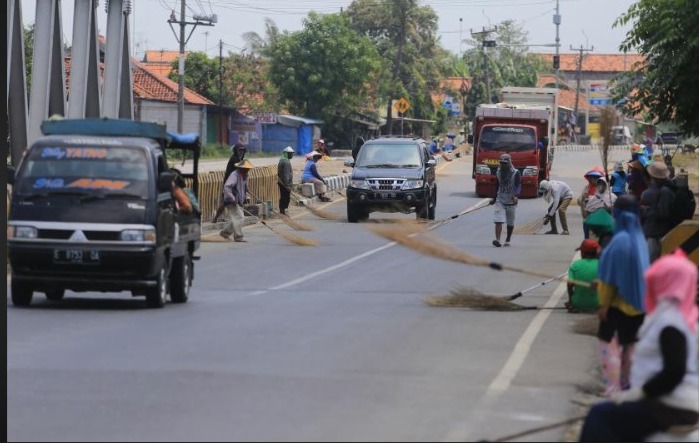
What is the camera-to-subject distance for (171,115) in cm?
8256

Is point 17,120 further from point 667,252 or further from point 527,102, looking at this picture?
point 527,102

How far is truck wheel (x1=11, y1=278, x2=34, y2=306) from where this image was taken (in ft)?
55.4

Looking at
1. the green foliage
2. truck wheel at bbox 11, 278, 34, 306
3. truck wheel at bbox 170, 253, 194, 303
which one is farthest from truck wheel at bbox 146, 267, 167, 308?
the green foliage

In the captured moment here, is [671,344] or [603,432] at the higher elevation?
[671,344]

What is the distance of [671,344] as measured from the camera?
7078mm

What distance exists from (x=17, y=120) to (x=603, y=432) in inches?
1062

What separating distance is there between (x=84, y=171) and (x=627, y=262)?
840 centimetres

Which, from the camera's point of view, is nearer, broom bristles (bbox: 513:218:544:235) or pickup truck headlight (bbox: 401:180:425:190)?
broom bristles (bbox: 513:218:544:235)

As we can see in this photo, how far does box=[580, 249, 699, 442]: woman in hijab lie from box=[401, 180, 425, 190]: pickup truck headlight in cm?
2876

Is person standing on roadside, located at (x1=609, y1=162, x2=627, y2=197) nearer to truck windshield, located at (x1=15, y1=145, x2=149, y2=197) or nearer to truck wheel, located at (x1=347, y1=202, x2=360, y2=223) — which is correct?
truck wheel, located at (x1=347, y1=202, x2=360, y2=223)

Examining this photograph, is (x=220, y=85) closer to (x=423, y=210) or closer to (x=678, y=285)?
(x=423, y=210)

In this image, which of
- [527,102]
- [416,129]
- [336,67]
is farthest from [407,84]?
[527,102]

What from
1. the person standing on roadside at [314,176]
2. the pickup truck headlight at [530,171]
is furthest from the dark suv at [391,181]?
the pickup truck headlight at [530,171]

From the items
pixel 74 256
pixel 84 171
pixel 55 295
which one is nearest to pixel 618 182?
pixel 55 295
